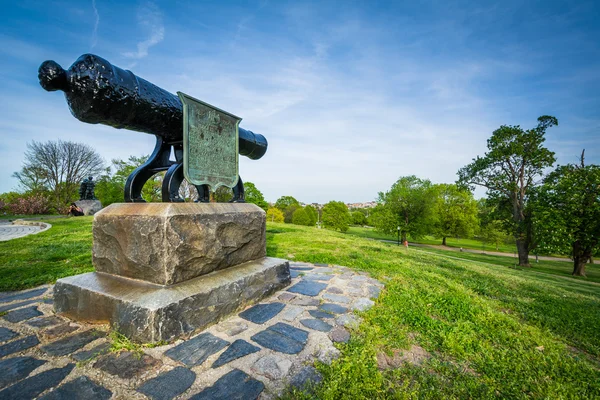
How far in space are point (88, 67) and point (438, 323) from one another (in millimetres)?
4177

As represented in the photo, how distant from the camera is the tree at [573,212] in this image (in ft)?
44.2

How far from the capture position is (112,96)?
7.10 feet

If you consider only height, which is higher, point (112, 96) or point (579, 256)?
point (112, 96)

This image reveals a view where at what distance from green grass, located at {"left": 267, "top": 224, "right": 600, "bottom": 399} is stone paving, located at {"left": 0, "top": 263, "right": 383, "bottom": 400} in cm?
26

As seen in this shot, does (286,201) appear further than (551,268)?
Yes

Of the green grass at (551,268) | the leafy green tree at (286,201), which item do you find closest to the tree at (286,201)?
the leafy green tree at (286,201)

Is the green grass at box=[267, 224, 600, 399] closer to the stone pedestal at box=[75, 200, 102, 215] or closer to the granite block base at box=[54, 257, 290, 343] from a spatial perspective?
the granite block base at box=[54, 257, 290, 343]

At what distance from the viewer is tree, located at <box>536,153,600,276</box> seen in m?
13.5

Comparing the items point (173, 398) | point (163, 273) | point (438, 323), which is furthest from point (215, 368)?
point (438, 323)

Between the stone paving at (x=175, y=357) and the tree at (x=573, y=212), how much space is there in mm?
17752

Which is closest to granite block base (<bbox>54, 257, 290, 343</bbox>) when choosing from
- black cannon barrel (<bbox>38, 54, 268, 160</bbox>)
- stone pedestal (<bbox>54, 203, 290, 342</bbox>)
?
stone pedestal (<bbox>54, 203, 290, 342</bbox>)

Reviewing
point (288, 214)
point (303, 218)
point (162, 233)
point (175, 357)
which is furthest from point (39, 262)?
point (288, 214)

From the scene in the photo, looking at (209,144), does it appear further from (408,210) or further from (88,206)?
(408,210)

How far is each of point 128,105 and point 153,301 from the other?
185 cm
